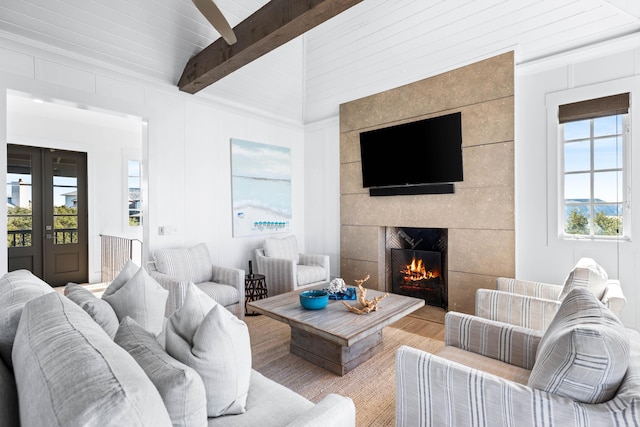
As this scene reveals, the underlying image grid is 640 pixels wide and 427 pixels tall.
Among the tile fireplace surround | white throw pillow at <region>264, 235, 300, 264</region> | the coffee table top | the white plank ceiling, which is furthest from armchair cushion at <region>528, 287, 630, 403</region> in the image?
white throw pillow at <region>264, 235, 300, 264</region>

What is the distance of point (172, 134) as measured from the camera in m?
3.90

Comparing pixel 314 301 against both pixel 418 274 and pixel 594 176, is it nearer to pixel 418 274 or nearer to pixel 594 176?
pixel 418 274

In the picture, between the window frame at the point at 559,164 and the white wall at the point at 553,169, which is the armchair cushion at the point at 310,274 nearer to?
the white wall at the point at 553,169

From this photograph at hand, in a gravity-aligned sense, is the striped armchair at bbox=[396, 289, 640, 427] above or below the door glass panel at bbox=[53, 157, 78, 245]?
below

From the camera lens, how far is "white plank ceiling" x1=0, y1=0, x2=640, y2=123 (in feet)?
9.26

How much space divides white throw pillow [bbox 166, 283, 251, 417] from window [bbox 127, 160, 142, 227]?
5488 millimetres

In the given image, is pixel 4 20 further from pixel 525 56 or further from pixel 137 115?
pixel 525 56

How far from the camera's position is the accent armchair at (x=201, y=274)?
10.7ft

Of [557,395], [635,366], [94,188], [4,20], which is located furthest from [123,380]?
[94,188]

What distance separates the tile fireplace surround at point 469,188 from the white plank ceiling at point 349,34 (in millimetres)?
209

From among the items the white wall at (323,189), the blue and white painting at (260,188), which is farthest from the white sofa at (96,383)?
the white wall at (323,189)

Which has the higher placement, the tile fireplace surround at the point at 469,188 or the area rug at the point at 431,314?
the tile fireplace surround at the point at 469,188

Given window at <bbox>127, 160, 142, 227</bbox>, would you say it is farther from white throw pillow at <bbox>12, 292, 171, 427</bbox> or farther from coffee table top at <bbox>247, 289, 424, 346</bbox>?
white throw pillow at <bbox>12, 292, 171, 427</bbox>

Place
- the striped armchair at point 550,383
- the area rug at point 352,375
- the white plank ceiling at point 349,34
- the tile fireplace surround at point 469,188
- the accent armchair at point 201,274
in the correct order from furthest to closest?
the tile fireplace surround at point 469,188 < the accent armchair at point 201,274 < the white plank ceiling at point 349,34 < the area rug at point 352,375 < the striped armchair at point 550,383
